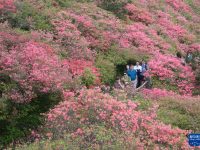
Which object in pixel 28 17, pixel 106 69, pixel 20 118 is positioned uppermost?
pixel 28 17

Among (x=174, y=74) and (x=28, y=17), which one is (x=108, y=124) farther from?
(x=28, y=17)

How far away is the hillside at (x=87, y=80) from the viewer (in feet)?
19.7

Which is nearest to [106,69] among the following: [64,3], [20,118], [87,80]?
[87,80]

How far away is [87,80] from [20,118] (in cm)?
407

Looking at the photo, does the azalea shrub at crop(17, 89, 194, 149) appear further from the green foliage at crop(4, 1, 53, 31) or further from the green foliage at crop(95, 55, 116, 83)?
the green foliage at crop(4, 1, 53, 31)

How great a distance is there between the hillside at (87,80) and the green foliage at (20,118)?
0.04 meters

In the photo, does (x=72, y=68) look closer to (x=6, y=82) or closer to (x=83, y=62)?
(x=83, y=62)

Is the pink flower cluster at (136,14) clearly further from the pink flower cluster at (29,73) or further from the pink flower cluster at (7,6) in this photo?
the pink flower cluster at (29,73)

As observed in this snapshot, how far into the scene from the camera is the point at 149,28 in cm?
2000

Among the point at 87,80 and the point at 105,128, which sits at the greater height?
the point at 105,128

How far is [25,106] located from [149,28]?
16.0 m

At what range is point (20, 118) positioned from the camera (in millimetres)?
7422

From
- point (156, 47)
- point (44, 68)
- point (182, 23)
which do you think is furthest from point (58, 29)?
point (182, 23)

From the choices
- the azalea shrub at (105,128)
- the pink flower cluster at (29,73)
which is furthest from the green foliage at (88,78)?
the azalea shrub at (105,128)
